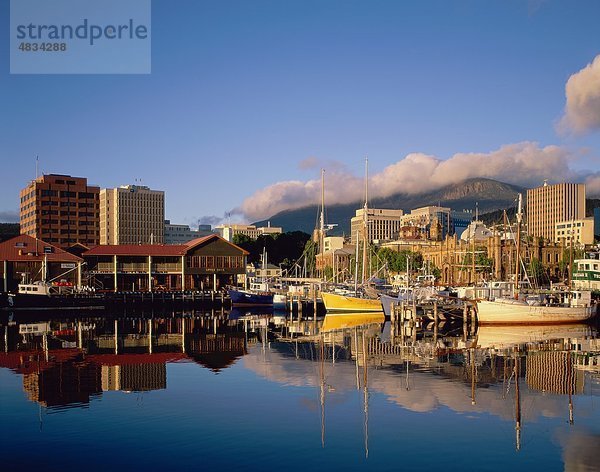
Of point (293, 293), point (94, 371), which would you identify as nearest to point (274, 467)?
point (94, 371)

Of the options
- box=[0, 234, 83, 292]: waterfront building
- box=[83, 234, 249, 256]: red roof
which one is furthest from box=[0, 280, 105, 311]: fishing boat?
box=[83, 234, 249, 256]: red roof

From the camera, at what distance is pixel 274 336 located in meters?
64.8

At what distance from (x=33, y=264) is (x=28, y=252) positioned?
2.26m

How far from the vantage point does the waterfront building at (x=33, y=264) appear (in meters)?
115

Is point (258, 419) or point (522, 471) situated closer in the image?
point (522, 471)

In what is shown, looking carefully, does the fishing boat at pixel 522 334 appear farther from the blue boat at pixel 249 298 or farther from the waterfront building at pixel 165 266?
the waterfront building at pixel 165 266

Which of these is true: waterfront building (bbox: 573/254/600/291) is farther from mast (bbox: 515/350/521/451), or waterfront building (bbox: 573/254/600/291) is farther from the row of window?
the row of window

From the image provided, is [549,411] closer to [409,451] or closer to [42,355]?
[409,451]

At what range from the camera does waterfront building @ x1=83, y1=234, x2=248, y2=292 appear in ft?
407

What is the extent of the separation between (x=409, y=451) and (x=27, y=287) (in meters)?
91.2

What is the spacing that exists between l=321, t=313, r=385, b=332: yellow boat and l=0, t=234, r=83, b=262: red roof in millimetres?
51900

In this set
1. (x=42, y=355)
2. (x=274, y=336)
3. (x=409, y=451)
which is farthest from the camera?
(x=274, y=336)

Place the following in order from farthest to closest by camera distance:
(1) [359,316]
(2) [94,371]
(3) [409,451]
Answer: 1. (1) [359,316]
2. (2) [94,371]
3. (3) [409,451]

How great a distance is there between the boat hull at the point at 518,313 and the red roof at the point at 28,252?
74.2 metres
